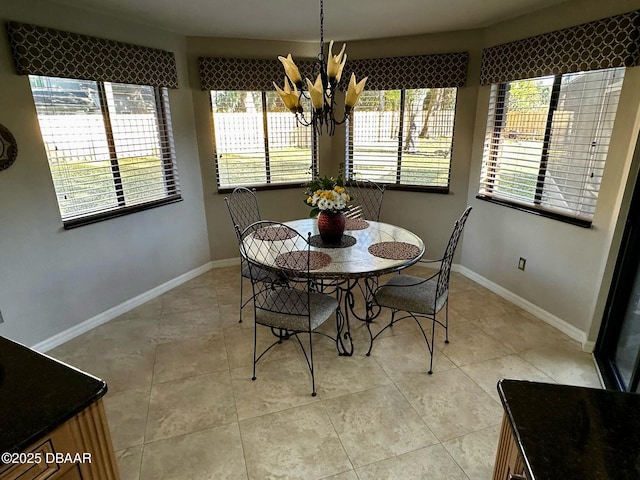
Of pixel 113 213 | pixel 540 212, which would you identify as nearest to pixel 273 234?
pixel 113 213

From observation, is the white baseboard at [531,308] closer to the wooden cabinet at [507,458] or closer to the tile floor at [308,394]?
the tile floor at [308,394]

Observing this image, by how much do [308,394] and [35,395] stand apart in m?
1.61

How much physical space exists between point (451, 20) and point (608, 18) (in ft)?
3.77

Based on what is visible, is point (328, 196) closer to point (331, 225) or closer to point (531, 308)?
point (331, 225)

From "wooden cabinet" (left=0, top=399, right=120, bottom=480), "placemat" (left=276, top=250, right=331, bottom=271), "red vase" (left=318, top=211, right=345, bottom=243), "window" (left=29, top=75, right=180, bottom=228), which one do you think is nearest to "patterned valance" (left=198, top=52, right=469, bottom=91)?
"window" (left=29, top=75, right=180, bottom=228)

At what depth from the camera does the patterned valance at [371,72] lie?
3.59 metres

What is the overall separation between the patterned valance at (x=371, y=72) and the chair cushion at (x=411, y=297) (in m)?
2.10

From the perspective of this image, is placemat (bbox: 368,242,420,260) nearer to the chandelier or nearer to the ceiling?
the chandelier

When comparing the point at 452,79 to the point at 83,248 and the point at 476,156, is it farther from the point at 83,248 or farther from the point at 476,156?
the point at 83,248

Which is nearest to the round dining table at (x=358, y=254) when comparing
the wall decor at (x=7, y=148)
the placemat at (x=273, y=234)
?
the placemat at (x=273, y=234)

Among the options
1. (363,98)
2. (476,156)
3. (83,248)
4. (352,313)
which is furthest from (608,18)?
(83,248)

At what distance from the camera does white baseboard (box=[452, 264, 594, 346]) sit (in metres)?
2.86

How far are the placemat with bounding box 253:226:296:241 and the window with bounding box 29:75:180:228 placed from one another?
50.0 inches

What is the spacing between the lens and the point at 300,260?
2426 mm
